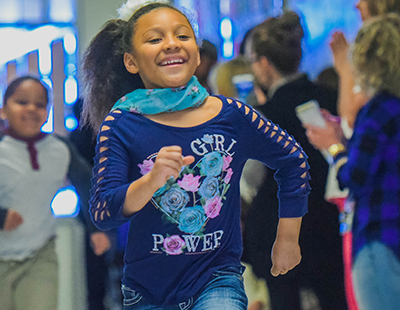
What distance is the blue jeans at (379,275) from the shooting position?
1.76 meters

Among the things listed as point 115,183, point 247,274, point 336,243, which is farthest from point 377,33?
point 115,183

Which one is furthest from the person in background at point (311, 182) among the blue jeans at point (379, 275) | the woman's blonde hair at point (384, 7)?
the woman's blonde hair at point (384, 7)

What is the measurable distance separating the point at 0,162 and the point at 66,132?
0.28 m

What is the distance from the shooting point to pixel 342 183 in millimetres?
1883

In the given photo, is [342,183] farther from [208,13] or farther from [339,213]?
[208,13]

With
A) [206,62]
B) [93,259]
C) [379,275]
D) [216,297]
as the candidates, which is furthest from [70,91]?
[379,275]

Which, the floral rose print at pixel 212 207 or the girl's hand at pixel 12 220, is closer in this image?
the floral rose print at pixel 212 207

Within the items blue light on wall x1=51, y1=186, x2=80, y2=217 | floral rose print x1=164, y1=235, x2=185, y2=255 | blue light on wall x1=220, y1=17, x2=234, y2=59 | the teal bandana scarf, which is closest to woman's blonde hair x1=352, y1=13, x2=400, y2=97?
blue light on wall x1=220, y1=17, x2=234, y2=59

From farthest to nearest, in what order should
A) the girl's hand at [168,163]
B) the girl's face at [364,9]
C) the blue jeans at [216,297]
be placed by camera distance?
the girl's face at [364,9], the blue jeans at [216,297], the girl's hand at [168,163]

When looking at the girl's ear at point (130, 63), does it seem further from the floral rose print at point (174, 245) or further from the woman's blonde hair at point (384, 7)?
the woman's blonde hair at point (384, 7)

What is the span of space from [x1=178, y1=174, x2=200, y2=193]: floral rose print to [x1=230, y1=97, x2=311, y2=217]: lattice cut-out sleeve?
0.18 metres

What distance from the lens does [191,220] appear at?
135 cm

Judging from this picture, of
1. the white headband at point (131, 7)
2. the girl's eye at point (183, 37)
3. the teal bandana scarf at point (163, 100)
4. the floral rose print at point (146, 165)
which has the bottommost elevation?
the floral rose print at point (146, 165)

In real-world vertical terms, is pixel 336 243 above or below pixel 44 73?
below
